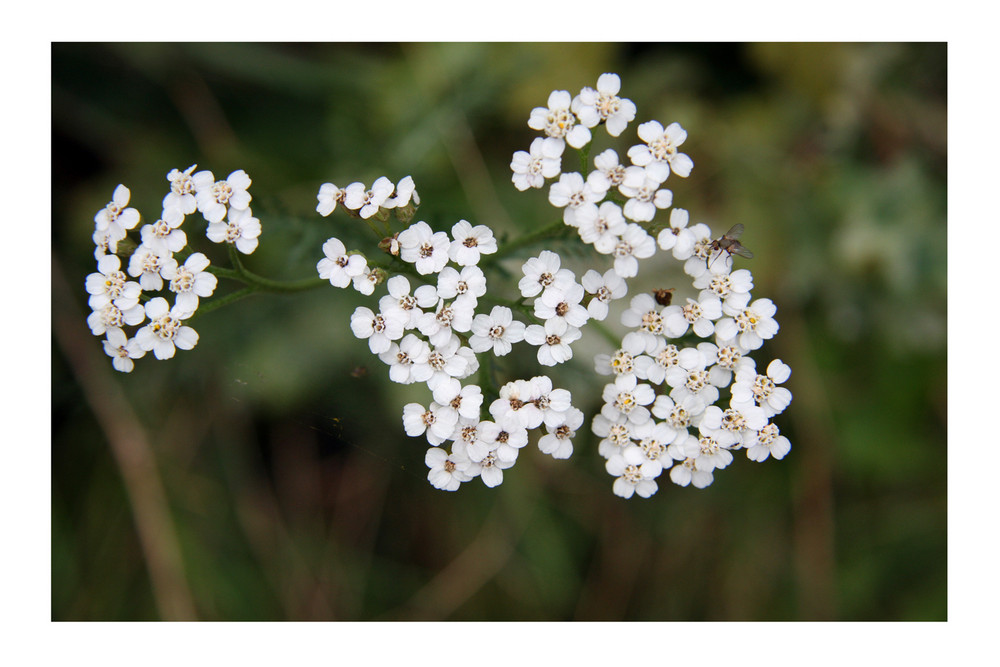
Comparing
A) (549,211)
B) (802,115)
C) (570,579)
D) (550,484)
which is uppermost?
(802,115)

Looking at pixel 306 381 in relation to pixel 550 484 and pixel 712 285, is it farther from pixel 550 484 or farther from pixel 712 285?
pixel 712 285

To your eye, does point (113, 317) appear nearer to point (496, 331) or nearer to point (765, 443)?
point (496, 331)

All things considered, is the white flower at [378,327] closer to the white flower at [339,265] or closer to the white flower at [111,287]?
the white flower at [339,265]

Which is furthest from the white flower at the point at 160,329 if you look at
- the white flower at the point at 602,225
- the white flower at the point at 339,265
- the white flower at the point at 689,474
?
the white flower at the point at 689,474

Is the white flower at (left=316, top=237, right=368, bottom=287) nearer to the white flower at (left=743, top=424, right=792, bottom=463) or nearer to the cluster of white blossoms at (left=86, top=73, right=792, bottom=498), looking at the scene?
the cluster of white blossoms at (left=86, top=73, right=792, bottom=498)

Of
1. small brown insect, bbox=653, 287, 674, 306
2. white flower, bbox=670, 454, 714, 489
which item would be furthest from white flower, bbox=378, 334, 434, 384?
white flower, bbox=670, 454, 714, 489

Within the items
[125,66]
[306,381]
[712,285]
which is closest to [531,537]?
[306,381]

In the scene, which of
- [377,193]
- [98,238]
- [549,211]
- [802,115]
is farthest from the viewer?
[802,115]
